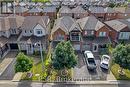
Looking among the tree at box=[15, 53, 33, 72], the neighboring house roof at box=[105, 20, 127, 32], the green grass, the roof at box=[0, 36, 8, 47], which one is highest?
the neighboring house roof at box=[105, 20, 127, 32]

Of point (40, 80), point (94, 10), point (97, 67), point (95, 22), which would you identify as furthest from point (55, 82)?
point (94, 10)

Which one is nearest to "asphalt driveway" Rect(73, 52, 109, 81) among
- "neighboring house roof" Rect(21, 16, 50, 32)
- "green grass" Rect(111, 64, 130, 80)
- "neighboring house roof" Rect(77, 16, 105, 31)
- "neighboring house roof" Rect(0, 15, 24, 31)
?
"green grass" Rect(111, 64, 130, 80)

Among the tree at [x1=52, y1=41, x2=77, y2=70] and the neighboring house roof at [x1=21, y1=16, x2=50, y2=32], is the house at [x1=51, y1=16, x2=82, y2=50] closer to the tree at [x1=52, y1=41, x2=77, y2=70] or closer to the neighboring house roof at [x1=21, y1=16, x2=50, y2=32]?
the neighboring house roof at [x1=21, y1=16, x2=50, y2=32]

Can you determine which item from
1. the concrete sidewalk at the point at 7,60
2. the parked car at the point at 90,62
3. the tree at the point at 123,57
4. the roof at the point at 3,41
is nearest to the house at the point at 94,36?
the parked car at the point at 90,62

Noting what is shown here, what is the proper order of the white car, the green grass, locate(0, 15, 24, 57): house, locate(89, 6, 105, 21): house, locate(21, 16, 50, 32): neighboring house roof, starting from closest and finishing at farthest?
1. the green grass
2. the white car
3. locate(0, 15, 24, 57): house
4. locate(21, 16, 50, 32): neighboring house roof
5. locate(89, 6, 105, 21): house

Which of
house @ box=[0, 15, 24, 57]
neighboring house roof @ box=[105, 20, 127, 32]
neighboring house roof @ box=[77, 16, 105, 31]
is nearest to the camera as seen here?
house @ box=[0, 15, 24, 57]

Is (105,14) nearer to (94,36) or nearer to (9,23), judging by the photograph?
(94,36)

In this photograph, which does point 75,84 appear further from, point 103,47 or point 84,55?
point 103,47
